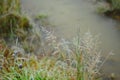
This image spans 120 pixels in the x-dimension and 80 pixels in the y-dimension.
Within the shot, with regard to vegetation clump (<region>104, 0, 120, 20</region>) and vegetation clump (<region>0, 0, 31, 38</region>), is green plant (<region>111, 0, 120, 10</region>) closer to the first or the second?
vegetation clump (<region>104, 0, 120, 20</region>)

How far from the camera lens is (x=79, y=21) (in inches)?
258

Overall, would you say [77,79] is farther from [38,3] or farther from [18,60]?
[38,3]

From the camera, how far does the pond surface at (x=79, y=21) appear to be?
566 centimetres

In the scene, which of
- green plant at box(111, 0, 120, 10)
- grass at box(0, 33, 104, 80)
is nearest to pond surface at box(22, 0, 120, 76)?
green plant at box(111, 0, 120, 10)

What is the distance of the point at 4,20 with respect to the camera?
545 cm

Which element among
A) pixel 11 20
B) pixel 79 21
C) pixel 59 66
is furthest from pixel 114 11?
pixel 59 66

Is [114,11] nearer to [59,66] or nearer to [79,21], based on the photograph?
[79,21]

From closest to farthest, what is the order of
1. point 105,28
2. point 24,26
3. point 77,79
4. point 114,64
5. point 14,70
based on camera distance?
point 77,79, point 14,70, point 114,64, point 24,26, point 105,28

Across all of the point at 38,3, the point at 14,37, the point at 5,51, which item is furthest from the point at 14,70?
the point at 38,3

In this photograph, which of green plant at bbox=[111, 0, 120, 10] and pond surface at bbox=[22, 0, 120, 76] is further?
green plant at bbox=[111, 0, 120, 10]

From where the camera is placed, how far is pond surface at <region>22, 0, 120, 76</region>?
18.6 ft

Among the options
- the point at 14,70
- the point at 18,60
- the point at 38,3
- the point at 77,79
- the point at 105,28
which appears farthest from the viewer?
the point at 38,3

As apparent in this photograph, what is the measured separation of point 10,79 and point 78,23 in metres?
2.98

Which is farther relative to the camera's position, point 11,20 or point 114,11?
point 114,11
